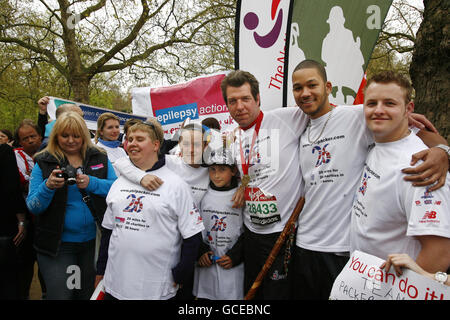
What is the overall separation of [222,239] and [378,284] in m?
1.21

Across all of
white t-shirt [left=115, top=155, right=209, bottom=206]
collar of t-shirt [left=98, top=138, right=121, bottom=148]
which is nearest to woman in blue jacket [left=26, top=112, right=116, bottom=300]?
white t-shirt [left=115, top=155, right=209, bottom=206]

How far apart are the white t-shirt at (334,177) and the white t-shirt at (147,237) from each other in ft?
2.58

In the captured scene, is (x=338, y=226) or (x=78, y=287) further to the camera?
(x=78, y=287)

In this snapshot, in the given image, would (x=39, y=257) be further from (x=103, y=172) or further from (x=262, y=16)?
(x=262, y=16)

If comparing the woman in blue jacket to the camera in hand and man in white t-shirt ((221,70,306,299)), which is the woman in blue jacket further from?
man in white t-shirt ((221,70,306,299))

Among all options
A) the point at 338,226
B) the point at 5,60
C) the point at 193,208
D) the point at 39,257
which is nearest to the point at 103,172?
the point at 39,257

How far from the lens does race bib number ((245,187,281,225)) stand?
7.23 feet

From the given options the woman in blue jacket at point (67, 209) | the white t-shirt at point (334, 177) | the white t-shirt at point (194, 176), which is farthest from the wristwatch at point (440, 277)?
the woman in blue jacket at point (67, 209)

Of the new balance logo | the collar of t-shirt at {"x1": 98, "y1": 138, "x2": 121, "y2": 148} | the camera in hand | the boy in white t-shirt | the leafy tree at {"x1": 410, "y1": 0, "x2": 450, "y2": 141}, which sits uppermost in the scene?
the leafy tree at {"x1": 410, "y1": 0, "x2": 450, "y2": 141}

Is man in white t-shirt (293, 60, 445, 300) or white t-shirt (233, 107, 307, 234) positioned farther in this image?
white t-shirt (233, 107, 307, 234)

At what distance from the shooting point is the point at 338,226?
6.49 ft

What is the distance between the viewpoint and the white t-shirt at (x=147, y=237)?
6.69 feet

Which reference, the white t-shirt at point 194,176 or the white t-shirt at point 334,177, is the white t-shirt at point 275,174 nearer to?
the white t-shirt at point 334,177

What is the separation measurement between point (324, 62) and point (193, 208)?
72.6 inches
